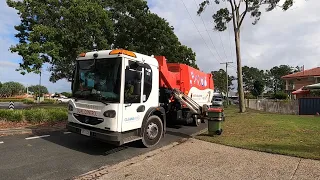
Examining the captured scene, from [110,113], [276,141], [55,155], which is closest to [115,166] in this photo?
[110,113]

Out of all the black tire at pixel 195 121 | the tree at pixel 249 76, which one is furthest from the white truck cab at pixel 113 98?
the tree at pixel 249 76

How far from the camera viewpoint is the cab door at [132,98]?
7.45m

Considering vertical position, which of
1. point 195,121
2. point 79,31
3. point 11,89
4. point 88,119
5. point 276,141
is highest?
point 79,31

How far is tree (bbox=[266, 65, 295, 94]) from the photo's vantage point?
329 feet

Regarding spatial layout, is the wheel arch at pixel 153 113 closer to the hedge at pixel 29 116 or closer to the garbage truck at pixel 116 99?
the garbage truck at pixel 116 99

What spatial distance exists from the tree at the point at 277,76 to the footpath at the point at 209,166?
9986cm

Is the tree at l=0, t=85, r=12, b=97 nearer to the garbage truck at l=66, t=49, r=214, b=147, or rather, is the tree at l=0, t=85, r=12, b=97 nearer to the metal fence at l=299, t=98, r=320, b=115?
the metal fence at l=299, t=98, r=320, b=115

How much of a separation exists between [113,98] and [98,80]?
750mm

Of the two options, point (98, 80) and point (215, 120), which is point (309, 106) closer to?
point (215, 120)

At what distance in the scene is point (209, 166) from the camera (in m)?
6.46

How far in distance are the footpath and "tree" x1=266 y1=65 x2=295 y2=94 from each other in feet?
328

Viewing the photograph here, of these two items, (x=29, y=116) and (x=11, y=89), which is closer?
(x=29, y=116)

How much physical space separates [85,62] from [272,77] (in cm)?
10604

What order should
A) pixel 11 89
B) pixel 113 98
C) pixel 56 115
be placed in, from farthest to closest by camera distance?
1. pixel 11 89
2. pixel 56 115
3. pixel 113 98
